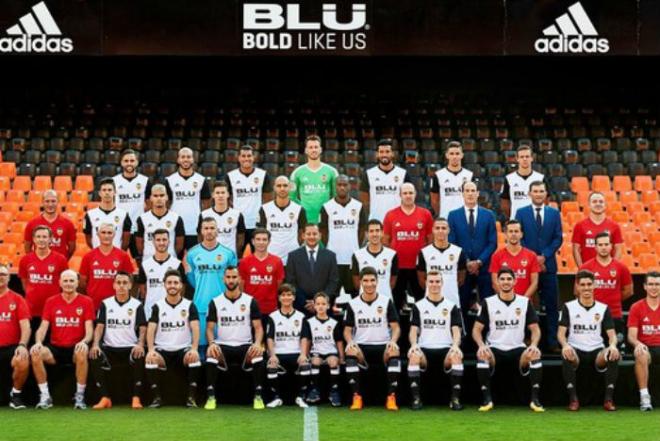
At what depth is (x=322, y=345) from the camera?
10.7m

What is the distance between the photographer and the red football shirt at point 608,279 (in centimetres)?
1076

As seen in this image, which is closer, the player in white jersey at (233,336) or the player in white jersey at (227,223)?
the player in white jersey at (233,336)

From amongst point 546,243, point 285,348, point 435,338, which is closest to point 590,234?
point 546,243

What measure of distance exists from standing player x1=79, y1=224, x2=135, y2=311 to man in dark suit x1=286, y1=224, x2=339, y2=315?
142 centimetres

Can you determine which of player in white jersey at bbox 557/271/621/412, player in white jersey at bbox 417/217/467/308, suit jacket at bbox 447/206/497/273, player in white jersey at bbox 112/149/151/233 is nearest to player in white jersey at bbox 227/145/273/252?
player in white jersey at bbox 112/149/151/233

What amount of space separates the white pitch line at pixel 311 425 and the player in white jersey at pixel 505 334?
138 centimetres

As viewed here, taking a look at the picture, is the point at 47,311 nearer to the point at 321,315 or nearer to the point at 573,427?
the point at 321,315

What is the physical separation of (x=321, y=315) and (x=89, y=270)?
2.09 meters

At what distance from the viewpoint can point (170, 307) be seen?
1064 cm

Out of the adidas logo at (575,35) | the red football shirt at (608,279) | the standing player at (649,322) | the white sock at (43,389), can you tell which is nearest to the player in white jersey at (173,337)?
the white sock at (43,389)

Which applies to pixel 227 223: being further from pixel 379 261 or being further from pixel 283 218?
pixel 379 261

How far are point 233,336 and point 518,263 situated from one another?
8.15 feet

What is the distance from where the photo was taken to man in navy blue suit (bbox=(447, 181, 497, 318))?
36.2 feet

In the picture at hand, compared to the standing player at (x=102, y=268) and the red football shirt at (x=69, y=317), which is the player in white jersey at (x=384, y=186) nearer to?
the standing player at (x=102, y=268)
